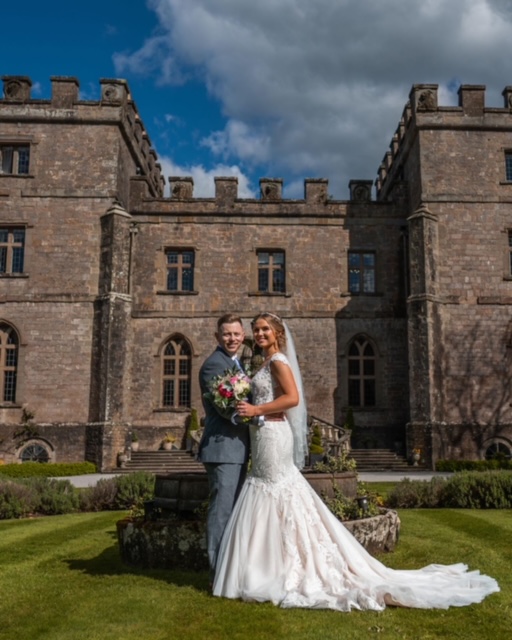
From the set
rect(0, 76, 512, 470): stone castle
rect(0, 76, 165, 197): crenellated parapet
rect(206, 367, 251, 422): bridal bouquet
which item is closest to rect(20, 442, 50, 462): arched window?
rect(0, 76, 512, 470): stone castle

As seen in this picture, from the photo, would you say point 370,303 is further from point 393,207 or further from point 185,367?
point 185,367

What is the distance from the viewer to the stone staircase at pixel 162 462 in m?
20.1

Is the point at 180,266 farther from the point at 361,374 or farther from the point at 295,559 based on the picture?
the point at 295,559

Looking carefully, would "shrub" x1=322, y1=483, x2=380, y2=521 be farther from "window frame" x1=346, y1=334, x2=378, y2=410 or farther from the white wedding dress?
"window frame" x1=346, y1=334, x2=378, y2=410

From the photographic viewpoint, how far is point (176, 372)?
2277cm

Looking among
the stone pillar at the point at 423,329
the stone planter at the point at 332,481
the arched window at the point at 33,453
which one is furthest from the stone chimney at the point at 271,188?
the stone planter at the point at 332,481

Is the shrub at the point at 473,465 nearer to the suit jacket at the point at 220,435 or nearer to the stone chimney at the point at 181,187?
the stone chimney at the point at 181,187

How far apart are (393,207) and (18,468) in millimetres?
15824

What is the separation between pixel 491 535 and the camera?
817cm

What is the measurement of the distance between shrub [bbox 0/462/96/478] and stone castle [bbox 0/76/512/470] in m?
0.85

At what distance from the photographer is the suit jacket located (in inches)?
226

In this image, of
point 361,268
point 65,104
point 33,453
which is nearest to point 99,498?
point 33,453

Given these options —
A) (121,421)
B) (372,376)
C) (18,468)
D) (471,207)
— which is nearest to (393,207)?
(471,207)

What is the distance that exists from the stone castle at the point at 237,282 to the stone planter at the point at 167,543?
14.0 meters
